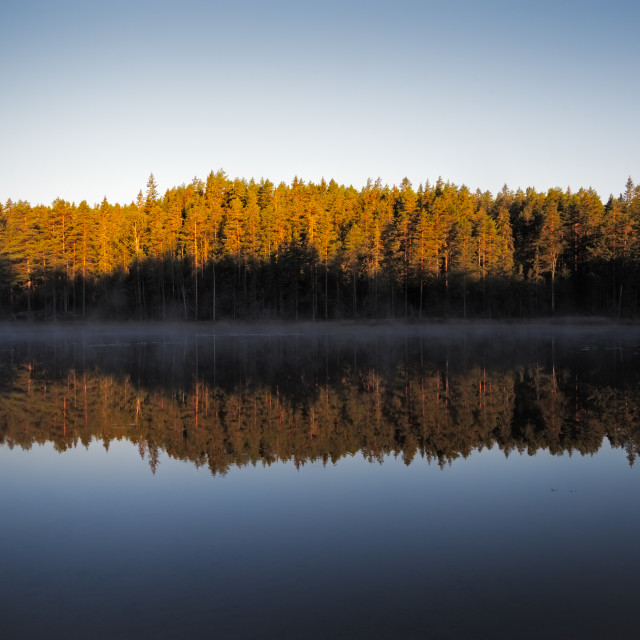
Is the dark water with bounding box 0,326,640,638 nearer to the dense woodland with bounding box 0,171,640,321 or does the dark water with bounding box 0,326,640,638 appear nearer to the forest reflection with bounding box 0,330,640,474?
the forest reflection with bounding box 0,330,640,474

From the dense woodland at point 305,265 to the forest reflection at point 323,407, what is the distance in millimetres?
48733

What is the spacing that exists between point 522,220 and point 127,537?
103 m

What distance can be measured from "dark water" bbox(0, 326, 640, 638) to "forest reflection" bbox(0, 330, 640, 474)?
0.11m

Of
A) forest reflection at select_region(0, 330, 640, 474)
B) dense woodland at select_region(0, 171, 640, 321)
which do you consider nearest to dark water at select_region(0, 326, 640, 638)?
forest reflection at select_region(0, 330, 640, 474)

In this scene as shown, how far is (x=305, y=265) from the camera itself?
3086 inches

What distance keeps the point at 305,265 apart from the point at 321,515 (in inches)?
2796

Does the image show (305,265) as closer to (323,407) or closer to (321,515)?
(323,407)

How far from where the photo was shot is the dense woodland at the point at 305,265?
77.6 m

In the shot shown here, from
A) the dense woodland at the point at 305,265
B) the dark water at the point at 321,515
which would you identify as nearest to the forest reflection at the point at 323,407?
the dark water at the point at 321,515

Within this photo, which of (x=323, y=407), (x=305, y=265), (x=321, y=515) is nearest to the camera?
(x=321, y=515)

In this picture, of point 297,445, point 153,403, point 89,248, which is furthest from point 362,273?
point 297,445

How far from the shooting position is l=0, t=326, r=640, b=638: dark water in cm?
541

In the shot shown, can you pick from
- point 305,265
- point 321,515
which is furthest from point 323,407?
point 305,265

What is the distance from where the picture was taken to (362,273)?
255 feet
